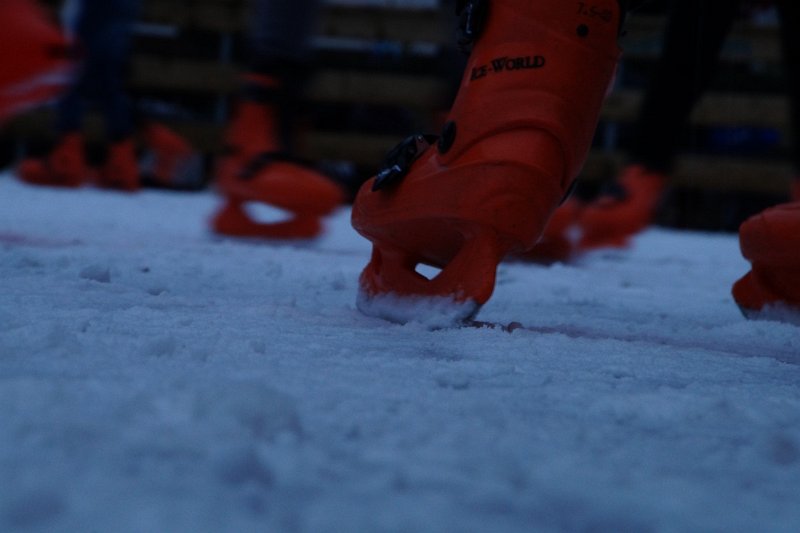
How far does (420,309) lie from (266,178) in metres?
0.90

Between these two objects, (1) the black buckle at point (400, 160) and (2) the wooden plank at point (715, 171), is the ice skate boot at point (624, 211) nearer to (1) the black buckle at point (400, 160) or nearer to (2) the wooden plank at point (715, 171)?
(1) the black buckle at point (400, 160)

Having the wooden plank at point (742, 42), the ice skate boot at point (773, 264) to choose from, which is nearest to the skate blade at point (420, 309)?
the ice skate boot at point (773, 264)

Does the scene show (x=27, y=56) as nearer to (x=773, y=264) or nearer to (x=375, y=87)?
(x=773, y=264)

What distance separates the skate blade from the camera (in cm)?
69

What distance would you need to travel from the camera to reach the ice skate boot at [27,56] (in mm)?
1016

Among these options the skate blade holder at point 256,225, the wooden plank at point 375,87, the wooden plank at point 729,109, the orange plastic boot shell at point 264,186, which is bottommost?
the wooden plank at point 375,87

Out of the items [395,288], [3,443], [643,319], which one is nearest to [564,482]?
[3,443]

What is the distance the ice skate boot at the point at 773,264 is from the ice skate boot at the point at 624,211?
941 millimetres

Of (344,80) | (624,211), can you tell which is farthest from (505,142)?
(344,80)

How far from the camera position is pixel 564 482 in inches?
13.8

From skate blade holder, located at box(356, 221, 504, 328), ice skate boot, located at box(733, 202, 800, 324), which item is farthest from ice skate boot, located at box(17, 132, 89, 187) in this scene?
ice skate boot, located at box(733, 202, 800, 324)

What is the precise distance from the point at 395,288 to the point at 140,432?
431 millimetres

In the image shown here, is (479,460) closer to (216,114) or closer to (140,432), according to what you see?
(140,432)

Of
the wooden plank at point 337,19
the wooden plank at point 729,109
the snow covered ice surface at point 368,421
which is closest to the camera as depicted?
the snow covered ice surface at point 368,421
